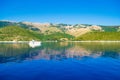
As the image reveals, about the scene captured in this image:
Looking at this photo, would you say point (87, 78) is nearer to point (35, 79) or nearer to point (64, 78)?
point (64, 78)

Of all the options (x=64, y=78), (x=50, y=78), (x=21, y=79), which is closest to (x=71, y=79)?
(x=64, y=78)

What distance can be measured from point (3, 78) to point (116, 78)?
67.4ft

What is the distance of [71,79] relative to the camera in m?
34.5

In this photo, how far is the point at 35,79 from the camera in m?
34.3

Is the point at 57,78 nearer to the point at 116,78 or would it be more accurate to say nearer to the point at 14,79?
the point at 14,79

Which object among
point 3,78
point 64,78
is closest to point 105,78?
point 64,78

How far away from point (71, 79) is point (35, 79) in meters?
6.41

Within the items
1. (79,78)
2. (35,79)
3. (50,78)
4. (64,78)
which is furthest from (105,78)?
(35,79)

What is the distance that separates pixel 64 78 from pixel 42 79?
4023 mm

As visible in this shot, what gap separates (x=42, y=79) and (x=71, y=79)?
5168 millimetres

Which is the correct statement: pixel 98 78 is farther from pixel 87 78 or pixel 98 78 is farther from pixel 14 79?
pixel 14 79

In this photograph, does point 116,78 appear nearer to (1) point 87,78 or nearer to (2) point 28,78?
(1) point 87,78

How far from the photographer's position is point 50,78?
35406mm

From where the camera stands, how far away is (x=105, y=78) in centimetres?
3488
